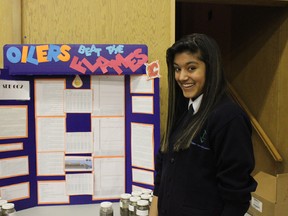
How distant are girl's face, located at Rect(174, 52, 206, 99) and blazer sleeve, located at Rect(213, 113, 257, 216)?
19 centimetres

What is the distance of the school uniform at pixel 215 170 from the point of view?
103cm

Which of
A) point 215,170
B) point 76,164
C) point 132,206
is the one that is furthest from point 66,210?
point 215,170

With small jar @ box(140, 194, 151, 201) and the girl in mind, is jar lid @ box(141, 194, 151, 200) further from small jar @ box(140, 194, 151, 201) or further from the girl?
the girl

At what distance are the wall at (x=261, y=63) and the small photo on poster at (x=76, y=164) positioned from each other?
1718mm

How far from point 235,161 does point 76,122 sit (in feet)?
3.38

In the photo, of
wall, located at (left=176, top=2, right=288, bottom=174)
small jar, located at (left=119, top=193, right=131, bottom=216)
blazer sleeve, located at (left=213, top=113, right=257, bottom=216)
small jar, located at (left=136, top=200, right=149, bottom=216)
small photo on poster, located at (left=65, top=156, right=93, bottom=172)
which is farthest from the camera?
wall, located at (left=176, top=2, right=288, bottom=174)

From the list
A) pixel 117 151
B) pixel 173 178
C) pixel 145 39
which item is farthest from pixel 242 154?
pixel 145 39

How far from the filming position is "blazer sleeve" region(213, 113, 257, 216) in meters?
1.03

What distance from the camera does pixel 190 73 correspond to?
1.17 meters

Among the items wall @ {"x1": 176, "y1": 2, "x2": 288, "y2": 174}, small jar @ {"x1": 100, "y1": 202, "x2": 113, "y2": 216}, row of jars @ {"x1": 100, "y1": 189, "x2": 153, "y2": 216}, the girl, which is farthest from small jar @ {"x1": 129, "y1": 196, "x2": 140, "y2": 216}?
wall @ {"x1": 176, "y1": 2, "x2": 288, "y2": 174}

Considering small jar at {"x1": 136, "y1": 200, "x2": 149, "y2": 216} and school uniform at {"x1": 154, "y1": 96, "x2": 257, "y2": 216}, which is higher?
school uniform at {"x1": 154, "y1": 96, "x2": 257, "y2": 216}

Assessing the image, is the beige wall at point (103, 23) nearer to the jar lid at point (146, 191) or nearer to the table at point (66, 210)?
the jar lid at point (146, 191)

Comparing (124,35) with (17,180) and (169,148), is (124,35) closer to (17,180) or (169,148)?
(169,148)

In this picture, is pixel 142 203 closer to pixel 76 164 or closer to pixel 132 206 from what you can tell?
pixel 132 206
